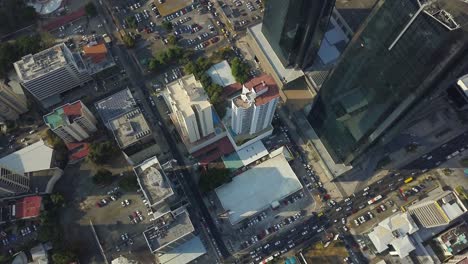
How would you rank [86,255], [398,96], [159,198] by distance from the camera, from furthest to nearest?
[86,255] → [159,198] → [398,96]

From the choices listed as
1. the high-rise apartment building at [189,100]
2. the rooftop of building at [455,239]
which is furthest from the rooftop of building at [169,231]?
the rooftop of building at [455,239]

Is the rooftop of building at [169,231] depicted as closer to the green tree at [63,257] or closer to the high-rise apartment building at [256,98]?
the green tree at [63,257]

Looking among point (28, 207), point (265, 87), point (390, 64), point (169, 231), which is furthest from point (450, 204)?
point (28, 207)

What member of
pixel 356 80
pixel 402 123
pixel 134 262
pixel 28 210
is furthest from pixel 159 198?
pixel 402 123

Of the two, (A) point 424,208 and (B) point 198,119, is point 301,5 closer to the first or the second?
(B) point 198,119

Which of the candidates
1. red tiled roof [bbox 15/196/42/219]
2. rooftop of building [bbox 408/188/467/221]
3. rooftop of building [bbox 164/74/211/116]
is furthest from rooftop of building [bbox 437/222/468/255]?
red tiled roof [bbox 15/196/42/219]

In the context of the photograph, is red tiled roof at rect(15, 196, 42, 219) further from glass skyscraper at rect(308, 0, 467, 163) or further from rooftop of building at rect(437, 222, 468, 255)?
rooftop of building at rect(437, 222, 468, 255)

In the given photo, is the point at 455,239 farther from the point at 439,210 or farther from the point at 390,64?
the point at 390,64
